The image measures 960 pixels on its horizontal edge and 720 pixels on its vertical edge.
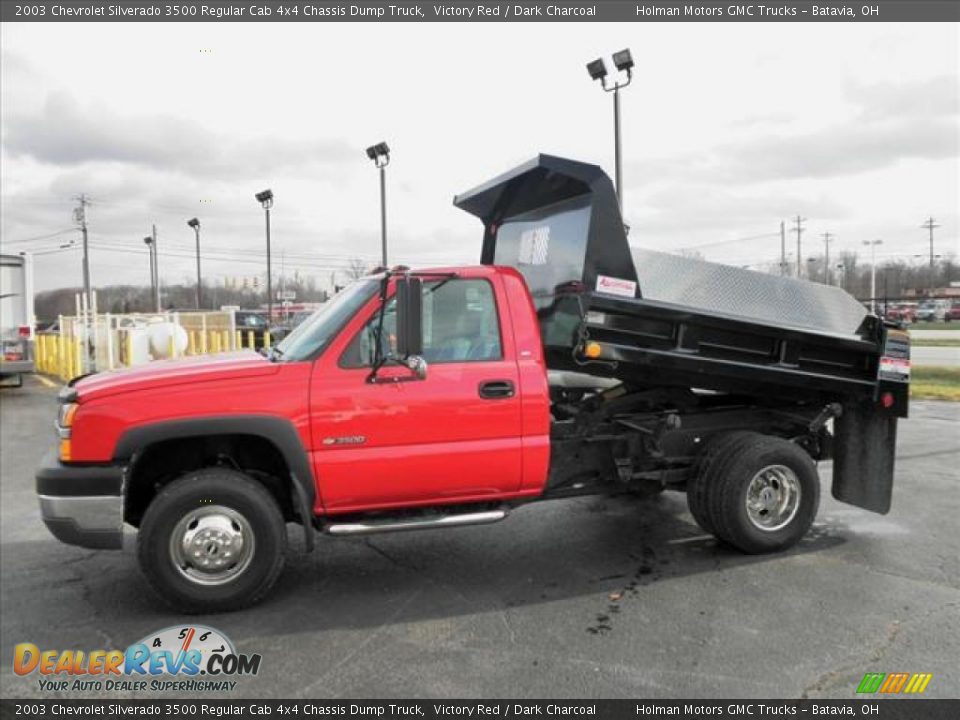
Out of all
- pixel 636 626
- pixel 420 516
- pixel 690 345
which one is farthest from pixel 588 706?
pixel 690 345

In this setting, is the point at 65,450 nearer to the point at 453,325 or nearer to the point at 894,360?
the point at 453,325

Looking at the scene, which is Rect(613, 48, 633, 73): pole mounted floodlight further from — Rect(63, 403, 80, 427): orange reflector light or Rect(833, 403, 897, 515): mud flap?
Rect(63, 403, 80, 427): orange reflector light

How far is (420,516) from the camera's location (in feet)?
15.1

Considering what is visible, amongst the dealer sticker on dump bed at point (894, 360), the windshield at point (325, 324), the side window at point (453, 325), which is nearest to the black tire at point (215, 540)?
the windshield at point (325, 324)

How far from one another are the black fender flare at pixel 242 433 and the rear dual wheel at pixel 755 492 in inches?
108

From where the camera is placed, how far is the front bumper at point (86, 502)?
418 cm

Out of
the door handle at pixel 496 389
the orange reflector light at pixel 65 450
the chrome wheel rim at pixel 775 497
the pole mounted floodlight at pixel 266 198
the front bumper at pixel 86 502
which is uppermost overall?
the pole mounted floodlight at pixel 266 198

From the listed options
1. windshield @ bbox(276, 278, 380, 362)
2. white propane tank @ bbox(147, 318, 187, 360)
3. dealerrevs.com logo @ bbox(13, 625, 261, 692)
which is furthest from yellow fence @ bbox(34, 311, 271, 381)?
dealerrevs.com logo @ bbox(13, 625, 261, 692)

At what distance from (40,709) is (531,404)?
296 centimetres

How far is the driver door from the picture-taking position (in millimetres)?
4383

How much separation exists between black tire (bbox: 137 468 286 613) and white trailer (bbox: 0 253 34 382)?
1348 centimetres

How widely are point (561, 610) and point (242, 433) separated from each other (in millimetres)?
2124

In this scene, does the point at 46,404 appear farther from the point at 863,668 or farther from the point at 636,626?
the point at 863,668

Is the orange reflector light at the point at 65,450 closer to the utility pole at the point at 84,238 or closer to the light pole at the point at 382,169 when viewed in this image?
the light pole at the point at 382,169
